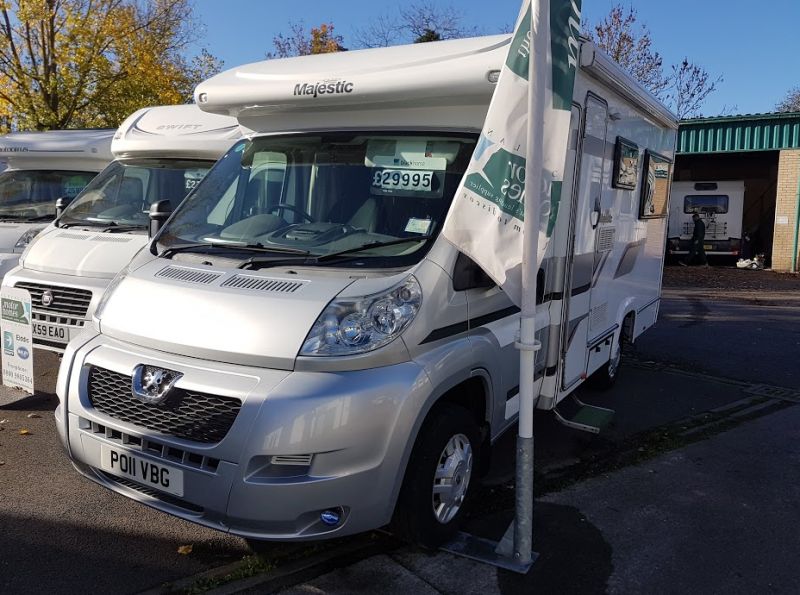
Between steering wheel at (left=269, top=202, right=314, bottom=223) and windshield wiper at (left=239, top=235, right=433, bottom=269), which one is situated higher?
steering wheel at (left=269, top=202, right=314, bottom=223)

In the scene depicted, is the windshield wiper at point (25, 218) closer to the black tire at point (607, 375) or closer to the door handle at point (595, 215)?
the door handle at point (595, 215)

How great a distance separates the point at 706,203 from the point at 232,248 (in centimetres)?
2259

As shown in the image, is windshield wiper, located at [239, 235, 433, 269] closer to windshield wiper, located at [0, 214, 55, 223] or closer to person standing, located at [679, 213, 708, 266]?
windshield wiper, located at [0, 214, 55, 223]

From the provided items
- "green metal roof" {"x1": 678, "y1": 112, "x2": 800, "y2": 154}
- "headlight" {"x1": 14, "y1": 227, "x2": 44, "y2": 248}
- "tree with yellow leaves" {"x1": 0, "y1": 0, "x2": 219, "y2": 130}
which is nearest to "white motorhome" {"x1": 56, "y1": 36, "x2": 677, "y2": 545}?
"headlight" {"x1": 14, "y1": 227, "x2": 44, "y2": 248}

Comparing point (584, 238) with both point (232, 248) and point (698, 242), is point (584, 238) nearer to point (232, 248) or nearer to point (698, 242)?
point (232, 248)

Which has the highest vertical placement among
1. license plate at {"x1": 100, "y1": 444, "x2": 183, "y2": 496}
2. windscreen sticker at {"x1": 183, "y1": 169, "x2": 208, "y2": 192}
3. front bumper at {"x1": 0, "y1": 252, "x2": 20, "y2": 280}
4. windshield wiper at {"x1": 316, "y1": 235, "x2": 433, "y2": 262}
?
windscreen sticker at {"x1": 183, "y1": 169, "x2": 208, "y2": 192}

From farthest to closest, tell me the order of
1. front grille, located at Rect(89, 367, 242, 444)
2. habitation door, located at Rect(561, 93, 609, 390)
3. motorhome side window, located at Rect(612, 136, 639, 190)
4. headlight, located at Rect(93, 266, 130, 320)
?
motorhome side window, located at Rect(612, 136, 639, 190)
habitation door, located at Rect(561, 93, 609, 390)
headlight, located at Rect(93, 266, 130, 320)
front grille, located at Rect(89, 367, 242, 444)

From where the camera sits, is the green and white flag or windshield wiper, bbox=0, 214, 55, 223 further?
A: windshield wiper, bbox=0, 214, 55, 223

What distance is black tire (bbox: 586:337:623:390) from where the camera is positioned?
678 centimetres

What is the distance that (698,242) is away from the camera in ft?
73.5

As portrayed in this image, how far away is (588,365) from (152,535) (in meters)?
3.52

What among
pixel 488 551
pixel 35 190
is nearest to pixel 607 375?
pixel 488 551

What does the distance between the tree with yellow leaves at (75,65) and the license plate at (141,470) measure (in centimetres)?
1417

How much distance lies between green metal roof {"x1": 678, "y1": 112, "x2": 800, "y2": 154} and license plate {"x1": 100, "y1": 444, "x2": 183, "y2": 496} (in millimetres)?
20556
